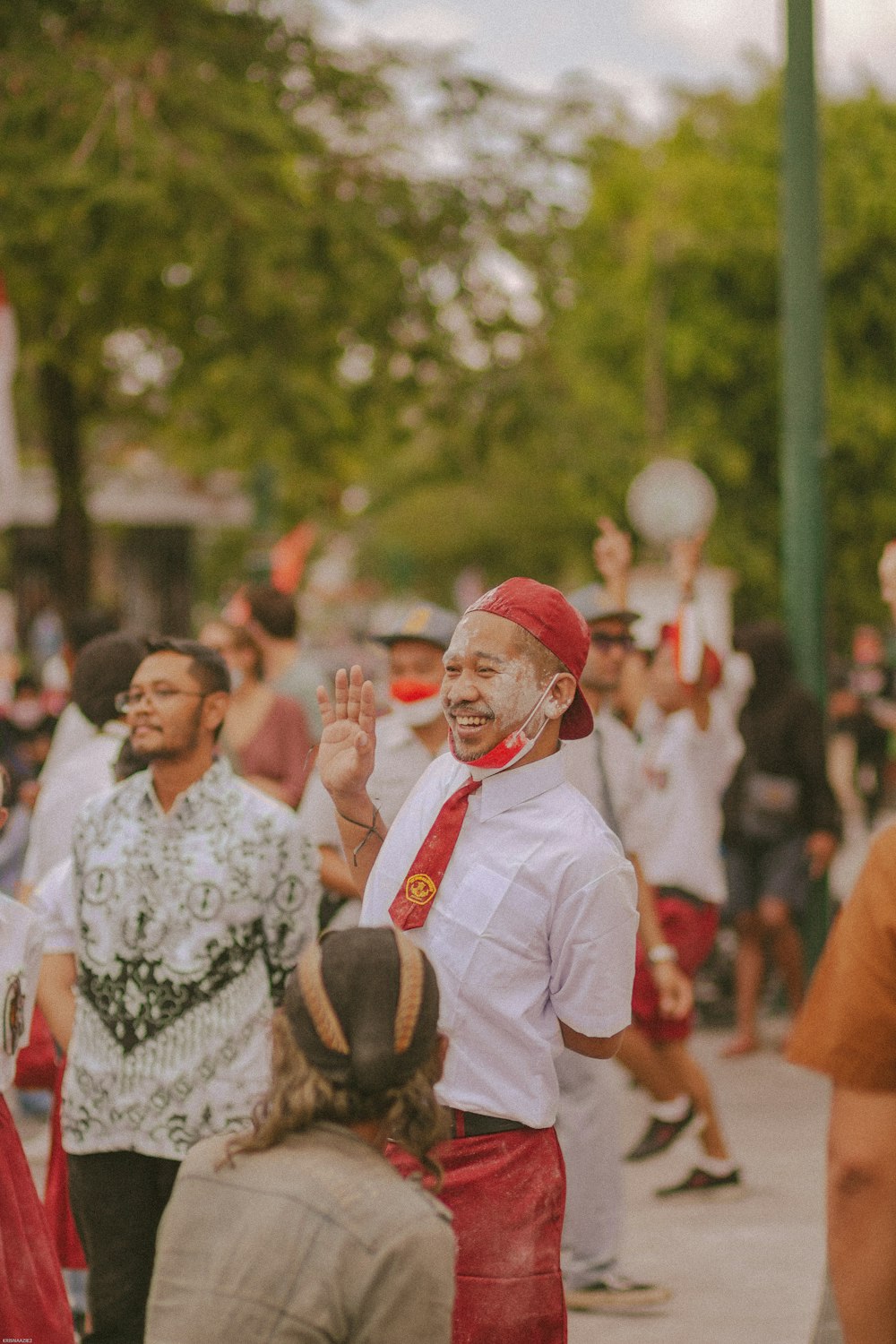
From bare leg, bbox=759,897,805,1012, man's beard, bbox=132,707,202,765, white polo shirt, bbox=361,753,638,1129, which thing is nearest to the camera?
white polo shirt, bbox=361,753,638,1129

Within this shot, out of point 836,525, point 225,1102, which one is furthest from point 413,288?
point 836,525

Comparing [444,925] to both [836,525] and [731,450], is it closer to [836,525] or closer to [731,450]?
[731,450]

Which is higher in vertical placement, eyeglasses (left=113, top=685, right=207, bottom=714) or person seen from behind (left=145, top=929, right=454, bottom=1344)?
eyeglasses (left=113, top=685, right=207, bottom=714)

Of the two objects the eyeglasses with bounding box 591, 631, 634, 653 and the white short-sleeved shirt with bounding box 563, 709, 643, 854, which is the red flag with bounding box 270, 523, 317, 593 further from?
the white short-sleeved shirt with bounding box 563, 709, 643, 854

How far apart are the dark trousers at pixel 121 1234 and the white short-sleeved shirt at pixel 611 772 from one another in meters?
2.12

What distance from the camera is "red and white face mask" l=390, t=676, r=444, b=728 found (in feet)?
17.6

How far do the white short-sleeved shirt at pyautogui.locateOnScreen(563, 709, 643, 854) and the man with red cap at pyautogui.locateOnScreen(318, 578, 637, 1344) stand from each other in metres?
2.42

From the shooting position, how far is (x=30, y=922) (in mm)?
3773

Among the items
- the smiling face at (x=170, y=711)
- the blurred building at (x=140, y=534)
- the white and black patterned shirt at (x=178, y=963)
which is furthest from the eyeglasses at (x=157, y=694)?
the blurred building at (x=140, y=534)

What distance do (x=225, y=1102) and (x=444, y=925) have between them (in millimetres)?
970

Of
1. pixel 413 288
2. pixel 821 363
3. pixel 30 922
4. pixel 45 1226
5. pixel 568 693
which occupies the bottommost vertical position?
pixel 45 1226

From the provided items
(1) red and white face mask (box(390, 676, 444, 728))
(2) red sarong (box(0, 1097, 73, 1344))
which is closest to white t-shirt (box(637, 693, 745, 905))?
(1) red and white face mask (box(390, 676, 444, 728))

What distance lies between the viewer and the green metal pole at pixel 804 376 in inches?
379

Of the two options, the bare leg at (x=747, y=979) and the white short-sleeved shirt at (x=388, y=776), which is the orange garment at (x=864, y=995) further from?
the bare leg at (x=747, y=979)
